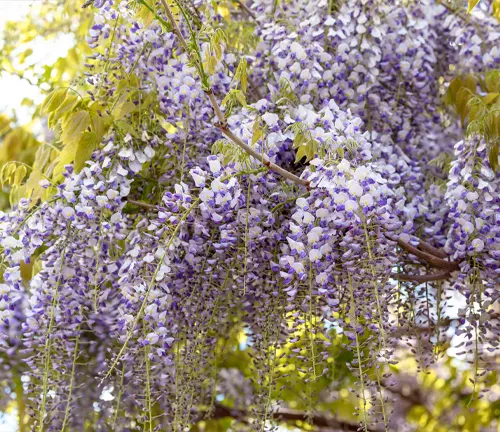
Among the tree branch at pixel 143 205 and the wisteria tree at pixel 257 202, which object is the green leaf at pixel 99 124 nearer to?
the wisteria tree at pixel 257 202

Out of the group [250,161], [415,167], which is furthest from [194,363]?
[415,167]

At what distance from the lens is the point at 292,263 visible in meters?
1.38

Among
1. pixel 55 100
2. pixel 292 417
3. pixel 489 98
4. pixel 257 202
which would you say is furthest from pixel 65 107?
pixel 292 417

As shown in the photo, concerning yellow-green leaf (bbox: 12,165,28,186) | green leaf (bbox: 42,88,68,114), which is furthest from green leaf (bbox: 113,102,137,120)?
yellow-green leaf (bbox: 12,165,28,186)

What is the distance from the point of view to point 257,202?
4.85 ft

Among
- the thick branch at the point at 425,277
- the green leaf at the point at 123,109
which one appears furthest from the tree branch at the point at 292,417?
the green leaf at the point at 123,109

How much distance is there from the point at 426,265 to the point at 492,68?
23.5 inches

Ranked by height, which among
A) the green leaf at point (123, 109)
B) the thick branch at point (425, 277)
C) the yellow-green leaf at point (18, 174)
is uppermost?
the green leaf at point (123, 109)

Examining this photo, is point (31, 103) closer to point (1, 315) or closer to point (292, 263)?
point (1, 315)

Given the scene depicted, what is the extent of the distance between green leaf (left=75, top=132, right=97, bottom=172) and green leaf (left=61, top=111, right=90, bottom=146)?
0.01 m

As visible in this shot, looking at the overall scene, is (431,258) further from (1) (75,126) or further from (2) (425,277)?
(1) (75,126)

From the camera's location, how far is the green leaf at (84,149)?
1.54 meters

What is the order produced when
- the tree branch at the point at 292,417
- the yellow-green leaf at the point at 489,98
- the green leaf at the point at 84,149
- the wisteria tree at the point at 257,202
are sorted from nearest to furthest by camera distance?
the wisteria tree at the point at 257,202, the green leaf at the point at 84,149, the yellow-green leaf at the point at 489,98, the tree branch at the point at 292,417

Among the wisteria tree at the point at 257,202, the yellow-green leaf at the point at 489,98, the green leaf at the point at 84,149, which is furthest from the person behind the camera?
the yellow-green leaf at the point at 489,98
